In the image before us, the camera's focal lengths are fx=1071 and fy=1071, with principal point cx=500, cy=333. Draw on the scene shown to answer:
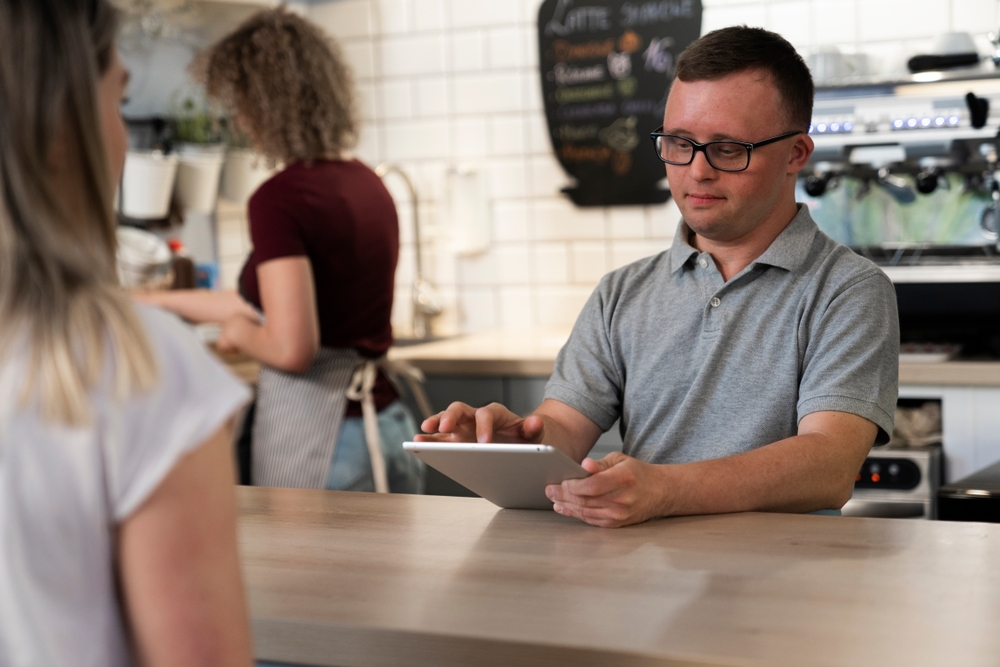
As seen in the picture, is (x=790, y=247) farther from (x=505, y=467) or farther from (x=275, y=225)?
(x=275, y=225)

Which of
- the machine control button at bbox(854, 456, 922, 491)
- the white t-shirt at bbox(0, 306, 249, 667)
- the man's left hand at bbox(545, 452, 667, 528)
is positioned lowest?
the machine control button at bbox(854, 456, 922, 491)

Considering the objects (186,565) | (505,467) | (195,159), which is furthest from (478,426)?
(195,159)

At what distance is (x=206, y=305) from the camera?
8.07 ft

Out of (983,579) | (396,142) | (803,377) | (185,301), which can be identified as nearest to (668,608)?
(983,579)

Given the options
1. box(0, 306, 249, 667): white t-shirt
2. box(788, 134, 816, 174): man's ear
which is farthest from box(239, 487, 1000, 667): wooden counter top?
box(788, 134, 816, 174): man's ear

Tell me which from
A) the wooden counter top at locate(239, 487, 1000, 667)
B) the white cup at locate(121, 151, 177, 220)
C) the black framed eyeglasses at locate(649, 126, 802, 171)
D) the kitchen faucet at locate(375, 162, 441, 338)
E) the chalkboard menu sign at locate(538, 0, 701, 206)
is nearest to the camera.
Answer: the wooden counter top at locate(239, 487, 1000, 667)

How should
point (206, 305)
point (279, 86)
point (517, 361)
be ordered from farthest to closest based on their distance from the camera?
1. point (517, 361)
2. point (206, 305)
3. point (279, 86)

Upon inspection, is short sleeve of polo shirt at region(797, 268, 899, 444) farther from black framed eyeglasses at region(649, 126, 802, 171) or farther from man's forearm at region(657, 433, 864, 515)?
black framed eyeglasses at region(649, 126, 802, 171)

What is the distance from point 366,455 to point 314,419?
133 millimetres

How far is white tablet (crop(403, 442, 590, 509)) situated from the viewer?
47.3 inches

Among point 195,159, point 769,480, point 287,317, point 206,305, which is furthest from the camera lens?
point 195,159

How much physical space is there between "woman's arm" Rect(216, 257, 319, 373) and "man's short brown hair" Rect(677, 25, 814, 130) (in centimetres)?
86

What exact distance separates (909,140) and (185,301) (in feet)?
5.91

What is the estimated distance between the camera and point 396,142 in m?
3.72
